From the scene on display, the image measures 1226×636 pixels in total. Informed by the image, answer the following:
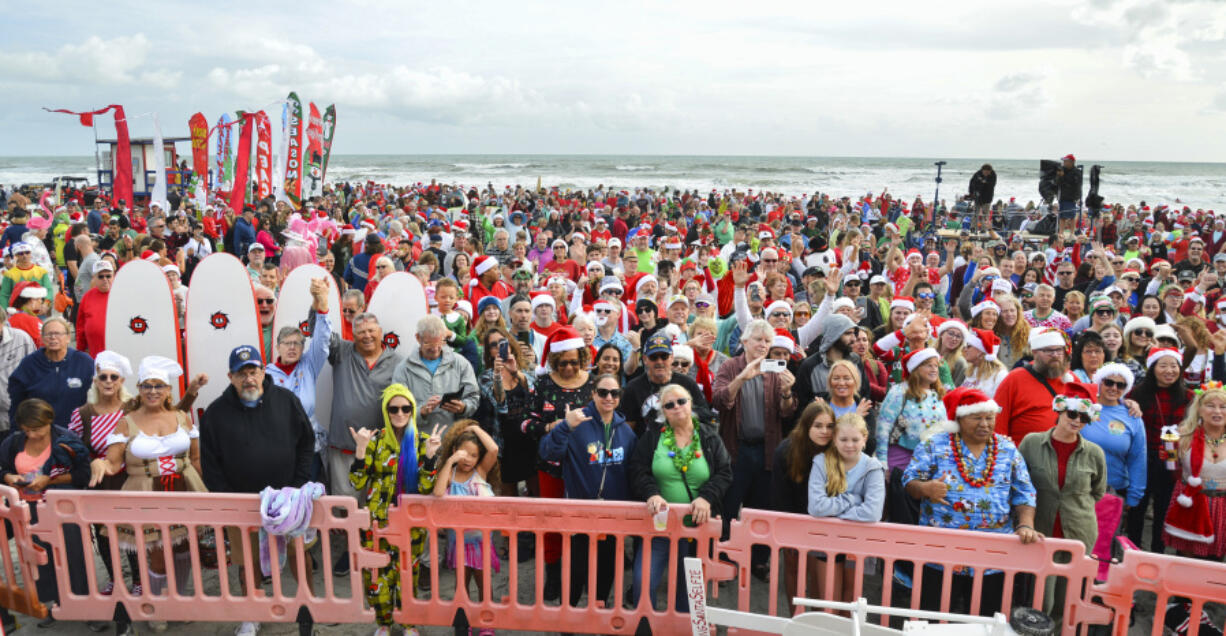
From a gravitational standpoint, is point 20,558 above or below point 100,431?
below

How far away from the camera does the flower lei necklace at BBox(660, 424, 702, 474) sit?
3.65 m

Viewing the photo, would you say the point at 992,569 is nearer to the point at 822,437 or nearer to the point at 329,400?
the point at 822,437

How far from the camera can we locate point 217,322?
213 inches

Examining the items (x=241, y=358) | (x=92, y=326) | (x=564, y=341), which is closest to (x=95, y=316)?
(x=92, y=326)

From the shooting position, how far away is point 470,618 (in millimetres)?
3684

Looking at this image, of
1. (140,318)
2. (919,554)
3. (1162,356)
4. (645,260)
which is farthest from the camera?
(645,260)

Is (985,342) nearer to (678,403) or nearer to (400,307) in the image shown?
(678,403)

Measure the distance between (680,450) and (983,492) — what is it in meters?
1.44

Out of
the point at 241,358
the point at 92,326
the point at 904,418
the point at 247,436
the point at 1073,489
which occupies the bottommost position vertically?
the point at 1073,489

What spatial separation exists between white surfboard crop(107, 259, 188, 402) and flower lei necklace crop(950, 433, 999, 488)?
205 inches

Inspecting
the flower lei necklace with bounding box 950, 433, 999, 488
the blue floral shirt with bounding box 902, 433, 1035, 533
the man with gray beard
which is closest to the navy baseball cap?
the man with gray beard

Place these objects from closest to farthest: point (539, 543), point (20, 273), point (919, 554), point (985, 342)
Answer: point (919, 554) → point (539, 543) → point (985, 342) → point (20, 273)

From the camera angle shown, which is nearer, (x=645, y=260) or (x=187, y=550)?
(x=187, y=550)

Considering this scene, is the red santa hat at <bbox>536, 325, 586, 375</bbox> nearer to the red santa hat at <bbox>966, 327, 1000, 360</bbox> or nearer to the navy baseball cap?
the navy baseball cap
